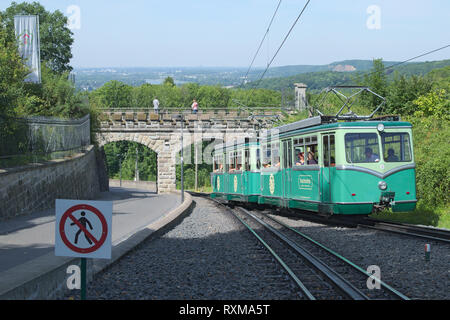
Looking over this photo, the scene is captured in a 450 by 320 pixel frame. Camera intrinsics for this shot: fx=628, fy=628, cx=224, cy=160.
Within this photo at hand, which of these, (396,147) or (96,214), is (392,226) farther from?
(96,214)

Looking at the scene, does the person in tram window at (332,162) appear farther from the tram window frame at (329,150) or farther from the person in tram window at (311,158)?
the person in tram window at (311,158)

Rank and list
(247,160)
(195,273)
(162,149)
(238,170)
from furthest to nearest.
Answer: (162,149)
(238,170)
(247,160)
(195,273)

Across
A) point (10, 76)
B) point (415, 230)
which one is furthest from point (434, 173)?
point (10, 76)

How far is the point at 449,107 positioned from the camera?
38469 millimetres

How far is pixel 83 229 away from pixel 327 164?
10900 millimetres

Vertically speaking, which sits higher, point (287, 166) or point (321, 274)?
point (287, 166)

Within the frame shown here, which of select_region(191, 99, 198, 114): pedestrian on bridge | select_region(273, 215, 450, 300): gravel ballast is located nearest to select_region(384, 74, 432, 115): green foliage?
select_region(191, 99, 198, 114): pedestrian on bridge

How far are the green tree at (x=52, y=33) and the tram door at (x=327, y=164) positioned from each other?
49196 millimetres

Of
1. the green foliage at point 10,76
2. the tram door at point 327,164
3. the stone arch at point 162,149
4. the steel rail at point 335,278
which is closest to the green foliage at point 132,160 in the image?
the stone arch at point 162,149

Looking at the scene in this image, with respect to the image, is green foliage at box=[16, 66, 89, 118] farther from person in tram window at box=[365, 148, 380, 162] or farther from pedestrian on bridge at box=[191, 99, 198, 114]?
pedestrian on bridge at box=[191, 99, 198, 114]

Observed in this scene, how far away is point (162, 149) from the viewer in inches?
2248

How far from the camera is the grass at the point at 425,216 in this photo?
17.6m
